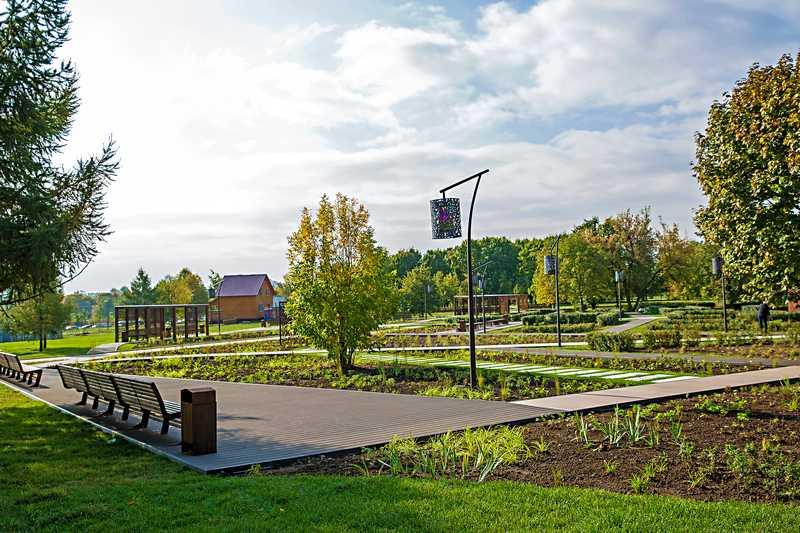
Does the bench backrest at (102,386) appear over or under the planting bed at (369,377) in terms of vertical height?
over

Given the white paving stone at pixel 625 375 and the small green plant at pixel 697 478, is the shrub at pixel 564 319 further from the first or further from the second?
the small green plant at pixel 697 478

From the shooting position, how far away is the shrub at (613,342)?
21.1 meters

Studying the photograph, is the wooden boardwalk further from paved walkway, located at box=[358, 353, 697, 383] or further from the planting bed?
paved walkway, located at box=[358, 353, 697, 383]

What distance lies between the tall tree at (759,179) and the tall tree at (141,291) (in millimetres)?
60111

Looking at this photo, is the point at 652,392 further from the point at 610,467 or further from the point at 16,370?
the point at 16,370

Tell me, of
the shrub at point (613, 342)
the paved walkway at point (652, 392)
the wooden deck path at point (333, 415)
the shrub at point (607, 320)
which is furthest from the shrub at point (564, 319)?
the paved walkway at point (652, 392)

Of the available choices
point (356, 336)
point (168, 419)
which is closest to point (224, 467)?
point (168, 419)

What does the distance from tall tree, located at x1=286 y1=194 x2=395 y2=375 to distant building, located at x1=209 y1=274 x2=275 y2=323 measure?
2296 inches

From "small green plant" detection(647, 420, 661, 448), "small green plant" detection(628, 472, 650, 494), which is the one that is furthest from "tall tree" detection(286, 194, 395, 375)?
"small green plant" detection(628, 472, 650, 494)

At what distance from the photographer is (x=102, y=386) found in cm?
1137

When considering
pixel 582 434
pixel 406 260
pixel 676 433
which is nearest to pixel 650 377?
pixel 676 433

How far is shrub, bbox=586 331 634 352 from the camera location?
2106 centimetres

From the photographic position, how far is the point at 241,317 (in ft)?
253

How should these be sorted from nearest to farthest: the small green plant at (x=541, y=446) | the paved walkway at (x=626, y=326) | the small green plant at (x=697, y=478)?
the small green plant at (x=697, y=478)
the small green plant at (x=541, y=446)
the paved walkway at (x=626, y=326)
